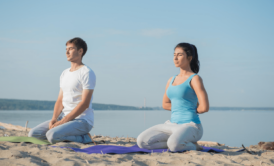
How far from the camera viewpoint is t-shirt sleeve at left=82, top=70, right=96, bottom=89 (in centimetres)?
461

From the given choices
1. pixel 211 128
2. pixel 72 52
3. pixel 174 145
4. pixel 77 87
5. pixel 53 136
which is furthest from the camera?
pixel 211 128

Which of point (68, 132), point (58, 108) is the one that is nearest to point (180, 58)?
point (68, 132)

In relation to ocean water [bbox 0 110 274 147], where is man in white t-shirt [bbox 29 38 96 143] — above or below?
above

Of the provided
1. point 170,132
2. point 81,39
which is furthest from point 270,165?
point 81,39

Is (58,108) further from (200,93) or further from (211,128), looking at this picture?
(211,128)

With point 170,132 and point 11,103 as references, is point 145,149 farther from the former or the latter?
point 11,103

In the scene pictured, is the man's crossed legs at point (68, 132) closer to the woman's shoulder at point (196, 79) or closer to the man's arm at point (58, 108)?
the man's arm at point (58, 108)

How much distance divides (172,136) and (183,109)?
1.71 feet

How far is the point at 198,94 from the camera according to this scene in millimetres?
3873

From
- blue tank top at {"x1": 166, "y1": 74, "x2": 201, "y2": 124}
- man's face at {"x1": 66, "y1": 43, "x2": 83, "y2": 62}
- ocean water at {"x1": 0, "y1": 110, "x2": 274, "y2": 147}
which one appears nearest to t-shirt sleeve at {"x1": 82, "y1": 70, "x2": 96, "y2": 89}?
man's face at {"x1": 66, "y1": 43, "x2": 83, "y2": 62}

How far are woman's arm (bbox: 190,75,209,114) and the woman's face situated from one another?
34 centimetres

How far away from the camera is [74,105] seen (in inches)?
185

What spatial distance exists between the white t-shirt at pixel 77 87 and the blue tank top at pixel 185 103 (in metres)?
1.62

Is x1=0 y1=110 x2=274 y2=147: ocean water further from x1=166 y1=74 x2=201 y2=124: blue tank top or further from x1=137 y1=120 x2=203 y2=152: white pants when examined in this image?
x1=166 y1=74 x2=201 y2=124: blue tank top
